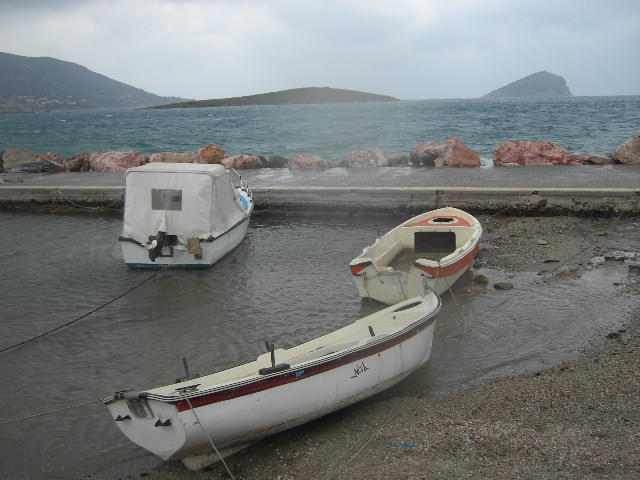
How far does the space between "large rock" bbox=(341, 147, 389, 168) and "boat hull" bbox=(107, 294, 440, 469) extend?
16.7 meters

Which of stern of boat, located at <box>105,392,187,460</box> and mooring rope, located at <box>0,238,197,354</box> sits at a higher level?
stern of boat, located at <box>105,392,187,460</box>

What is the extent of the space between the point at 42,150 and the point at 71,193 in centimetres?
3448

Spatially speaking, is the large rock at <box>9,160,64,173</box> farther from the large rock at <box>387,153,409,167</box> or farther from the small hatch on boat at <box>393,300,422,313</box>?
the small hatch on boat at <box>393,300,422,313</box>

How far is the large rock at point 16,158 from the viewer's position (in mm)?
28438

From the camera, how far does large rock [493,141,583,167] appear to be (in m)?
22.2

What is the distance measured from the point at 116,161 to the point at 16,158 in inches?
242

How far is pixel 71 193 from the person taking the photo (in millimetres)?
20406

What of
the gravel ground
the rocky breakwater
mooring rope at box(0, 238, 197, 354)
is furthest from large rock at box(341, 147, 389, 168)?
the gravel ground

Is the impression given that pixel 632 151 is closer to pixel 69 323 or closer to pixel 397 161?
pixel 397 161

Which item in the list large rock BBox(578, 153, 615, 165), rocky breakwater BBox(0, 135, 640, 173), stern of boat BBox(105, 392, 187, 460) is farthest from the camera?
rocky breakwater BBox(0, 135, 640, 173)

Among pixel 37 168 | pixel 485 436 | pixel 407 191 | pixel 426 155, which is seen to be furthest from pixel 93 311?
pixel 37 168

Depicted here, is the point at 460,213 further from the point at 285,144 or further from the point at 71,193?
the point at 285,144

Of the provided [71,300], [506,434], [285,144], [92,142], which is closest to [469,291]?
[506,434]

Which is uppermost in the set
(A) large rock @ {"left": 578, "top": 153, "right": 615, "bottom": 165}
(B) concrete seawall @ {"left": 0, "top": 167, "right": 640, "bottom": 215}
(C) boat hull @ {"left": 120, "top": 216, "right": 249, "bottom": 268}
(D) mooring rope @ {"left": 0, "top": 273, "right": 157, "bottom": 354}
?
(A) large rock @ {"left": 578, "top": 153, "right": 615, "bottom": 165}
